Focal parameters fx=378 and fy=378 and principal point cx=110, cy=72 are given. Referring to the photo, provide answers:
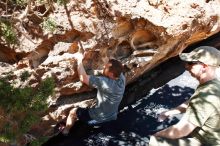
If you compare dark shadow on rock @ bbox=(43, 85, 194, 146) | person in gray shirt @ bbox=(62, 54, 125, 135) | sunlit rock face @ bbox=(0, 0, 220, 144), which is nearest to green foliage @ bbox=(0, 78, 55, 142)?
sunlit rock face @ bbox=(0, 0, 220, 144)

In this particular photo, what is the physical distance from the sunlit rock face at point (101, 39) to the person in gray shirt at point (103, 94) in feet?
0.47

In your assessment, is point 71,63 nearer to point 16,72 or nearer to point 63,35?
point 63,35

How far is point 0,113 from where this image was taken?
3416 mm

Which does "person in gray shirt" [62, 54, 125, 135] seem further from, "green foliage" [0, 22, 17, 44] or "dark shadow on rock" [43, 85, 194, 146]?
"green foliage" [0, 22, 17, 44]

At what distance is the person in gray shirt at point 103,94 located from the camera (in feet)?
14.0

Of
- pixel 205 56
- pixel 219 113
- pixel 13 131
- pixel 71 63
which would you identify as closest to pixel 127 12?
pixel 71 63

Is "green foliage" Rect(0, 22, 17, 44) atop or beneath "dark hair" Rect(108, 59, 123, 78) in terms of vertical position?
atop

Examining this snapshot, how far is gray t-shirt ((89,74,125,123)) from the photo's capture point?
4.28 m

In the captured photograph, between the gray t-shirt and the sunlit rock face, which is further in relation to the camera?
the gray t-shirt

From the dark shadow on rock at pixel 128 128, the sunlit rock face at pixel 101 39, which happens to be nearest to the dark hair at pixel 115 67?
the sunlit rock face at pixel 101 39

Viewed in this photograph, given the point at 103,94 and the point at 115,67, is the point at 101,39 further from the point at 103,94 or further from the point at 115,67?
the point at 103,94

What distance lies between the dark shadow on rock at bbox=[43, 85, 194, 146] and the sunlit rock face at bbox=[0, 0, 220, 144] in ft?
1.27

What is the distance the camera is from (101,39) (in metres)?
4.43

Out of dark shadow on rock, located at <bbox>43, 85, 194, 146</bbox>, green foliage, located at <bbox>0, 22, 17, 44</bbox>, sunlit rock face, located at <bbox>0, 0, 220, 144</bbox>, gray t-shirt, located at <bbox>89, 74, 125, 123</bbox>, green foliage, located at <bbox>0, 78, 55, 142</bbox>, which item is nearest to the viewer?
green foliage, located at <bbox>0, 78, 55, 142</bbox>
